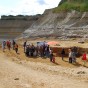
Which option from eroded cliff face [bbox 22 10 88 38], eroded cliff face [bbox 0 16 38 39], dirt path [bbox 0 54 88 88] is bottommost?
dirt path [bbox 0 54 88 88]

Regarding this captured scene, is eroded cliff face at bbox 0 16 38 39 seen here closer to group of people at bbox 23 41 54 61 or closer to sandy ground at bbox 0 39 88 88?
group of people at bbox 23 41 54 61

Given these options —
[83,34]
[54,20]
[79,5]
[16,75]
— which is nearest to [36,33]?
[54,20]

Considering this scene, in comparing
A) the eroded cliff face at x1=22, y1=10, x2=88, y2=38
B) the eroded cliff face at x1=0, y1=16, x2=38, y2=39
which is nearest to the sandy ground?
the eroded cliff face at x1=22, y1=10, x2=88, y2=38

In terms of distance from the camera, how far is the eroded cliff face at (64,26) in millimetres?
73688

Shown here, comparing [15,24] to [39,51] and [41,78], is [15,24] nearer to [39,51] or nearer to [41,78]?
[39,51]

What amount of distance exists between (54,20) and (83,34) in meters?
24.1

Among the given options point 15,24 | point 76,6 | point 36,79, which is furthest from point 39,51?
point 15,24

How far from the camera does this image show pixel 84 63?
107 feet

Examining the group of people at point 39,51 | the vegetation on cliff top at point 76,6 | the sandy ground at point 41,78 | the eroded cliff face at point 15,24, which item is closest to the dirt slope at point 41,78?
the sandy ground at point 41,78

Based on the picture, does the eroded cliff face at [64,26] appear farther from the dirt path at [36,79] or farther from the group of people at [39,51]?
the dirt path at [36,79]

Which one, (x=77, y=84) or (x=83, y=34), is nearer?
(x=77, y=84)

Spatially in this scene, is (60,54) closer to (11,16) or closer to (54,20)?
(54,20)

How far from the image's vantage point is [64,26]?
81750mm

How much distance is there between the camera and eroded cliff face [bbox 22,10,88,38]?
242 feet
